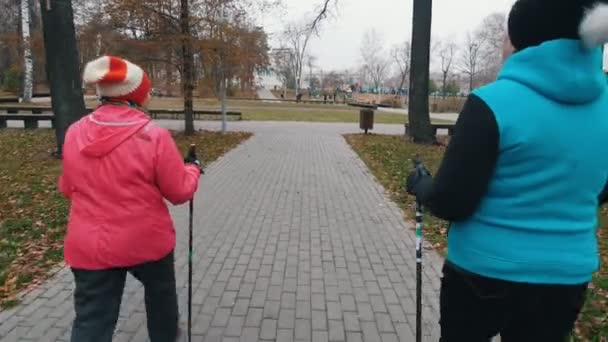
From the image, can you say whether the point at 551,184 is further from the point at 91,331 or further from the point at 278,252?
the point at 278,252

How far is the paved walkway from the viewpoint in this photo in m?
3.53

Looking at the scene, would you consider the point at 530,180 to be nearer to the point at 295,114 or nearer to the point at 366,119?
the point at 366,119

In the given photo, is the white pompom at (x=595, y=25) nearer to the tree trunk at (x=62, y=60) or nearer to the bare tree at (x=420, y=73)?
the tree trunk at (x=62, y=60)

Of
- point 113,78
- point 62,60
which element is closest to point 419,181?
point 113,78

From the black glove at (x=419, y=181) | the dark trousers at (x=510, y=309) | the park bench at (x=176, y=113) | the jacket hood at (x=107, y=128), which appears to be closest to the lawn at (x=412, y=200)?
the dark trousers at (x=510, y=309)

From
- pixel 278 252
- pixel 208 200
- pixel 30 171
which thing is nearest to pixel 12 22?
pixel 30 171

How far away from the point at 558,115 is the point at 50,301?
3.98m

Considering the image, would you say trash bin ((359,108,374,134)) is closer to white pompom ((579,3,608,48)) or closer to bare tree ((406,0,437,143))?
bare tree ((406,0,437,143))

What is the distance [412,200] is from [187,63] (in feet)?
33.2

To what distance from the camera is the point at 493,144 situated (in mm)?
1551

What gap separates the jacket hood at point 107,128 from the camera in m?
2.22

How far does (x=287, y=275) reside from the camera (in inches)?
181

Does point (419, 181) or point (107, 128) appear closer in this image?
point (419, 181)

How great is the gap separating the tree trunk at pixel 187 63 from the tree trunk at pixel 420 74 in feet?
22.9
